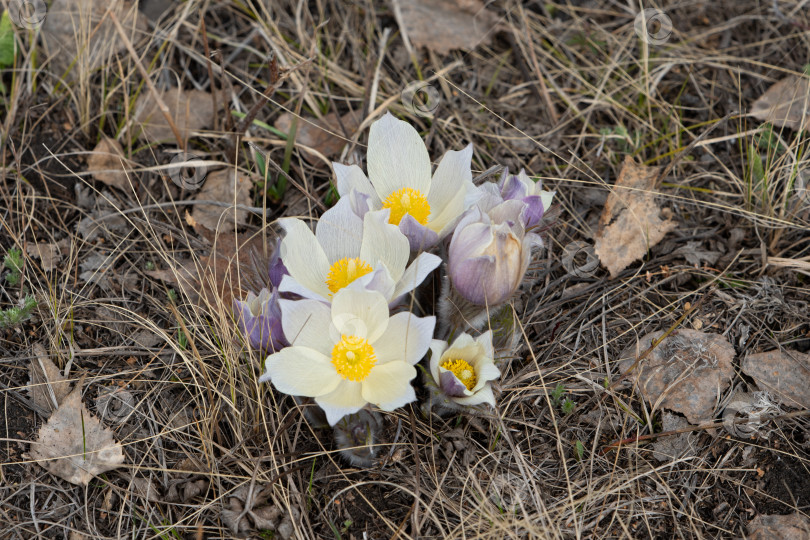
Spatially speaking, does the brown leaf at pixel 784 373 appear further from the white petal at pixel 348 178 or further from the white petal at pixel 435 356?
the white petal at pixel 348 178

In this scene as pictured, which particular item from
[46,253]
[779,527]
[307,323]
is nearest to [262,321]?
[307,323]

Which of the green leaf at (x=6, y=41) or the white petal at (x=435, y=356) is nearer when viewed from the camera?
the white petal at (x=435, y=356)

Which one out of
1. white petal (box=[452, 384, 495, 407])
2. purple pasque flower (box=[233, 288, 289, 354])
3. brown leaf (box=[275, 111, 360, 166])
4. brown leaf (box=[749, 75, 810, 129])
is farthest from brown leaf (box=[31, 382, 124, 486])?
brown leaf (box=[749, 75, 810, 129])

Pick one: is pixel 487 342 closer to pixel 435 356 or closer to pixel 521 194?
pixel 435 356

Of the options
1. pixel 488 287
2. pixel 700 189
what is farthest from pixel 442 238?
pixel 700 189

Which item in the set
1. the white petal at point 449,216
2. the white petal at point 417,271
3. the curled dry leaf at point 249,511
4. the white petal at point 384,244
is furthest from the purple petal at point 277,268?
the curled dry leaf at point 249,511

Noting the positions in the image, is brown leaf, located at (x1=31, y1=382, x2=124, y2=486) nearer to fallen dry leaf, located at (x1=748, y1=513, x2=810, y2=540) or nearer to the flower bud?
the flower bud
